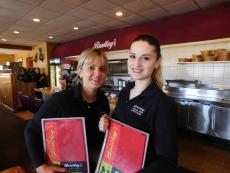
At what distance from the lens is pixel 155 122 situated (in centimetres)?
87

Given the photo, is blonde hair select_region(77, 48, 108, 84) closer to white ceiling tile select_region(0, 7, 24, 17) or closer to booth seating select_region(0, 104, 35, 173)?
booth seating select_region(0, 104, 35, 173)

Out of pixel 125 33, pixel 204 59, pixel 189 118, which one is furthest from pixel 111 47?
pixel 189 118

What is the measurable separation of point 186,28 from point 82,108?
366 cm

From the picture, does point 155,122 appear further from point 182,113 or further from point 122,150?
Result: point 182,113

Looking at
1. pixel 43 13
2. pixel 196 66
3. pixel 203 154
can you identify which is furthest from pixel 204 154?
pixel 43 13

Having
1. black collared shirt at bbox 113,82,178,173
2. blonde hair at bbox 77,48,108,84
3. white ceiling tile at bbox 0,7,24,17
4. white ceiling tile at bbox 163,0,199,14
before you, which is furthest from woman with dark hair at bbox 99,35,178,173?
white ceiling tile at bbox 0,7,24,17

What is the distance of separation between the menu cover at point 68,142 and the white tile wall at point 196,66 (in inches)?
122

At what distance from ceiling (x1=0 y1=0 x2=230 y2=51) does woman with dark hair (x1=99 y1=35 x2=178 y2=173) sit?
286cm

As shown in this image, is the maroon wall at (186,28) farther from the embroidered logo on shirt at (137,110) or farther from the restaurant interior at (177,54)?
the embroidered logo on shirt at (137,110)

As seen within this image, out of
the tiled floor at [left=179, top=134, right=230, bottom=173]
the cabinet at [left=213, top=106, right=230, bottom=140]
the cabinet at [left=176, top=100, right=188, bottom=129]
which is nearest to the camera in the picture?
the tiled floor at [left=179, top=134, right=230, bottom=173]

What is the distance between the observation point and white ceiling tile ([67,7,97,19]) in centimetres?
399

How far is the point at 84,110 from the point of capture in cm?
118

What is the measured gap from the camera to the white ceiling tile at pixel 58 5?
3.57 metres

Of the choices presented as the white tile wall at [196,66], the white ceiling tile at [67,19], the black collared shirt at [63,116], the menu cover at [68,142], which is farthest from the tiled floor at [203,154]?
the white ceiling tile at [67,19]
